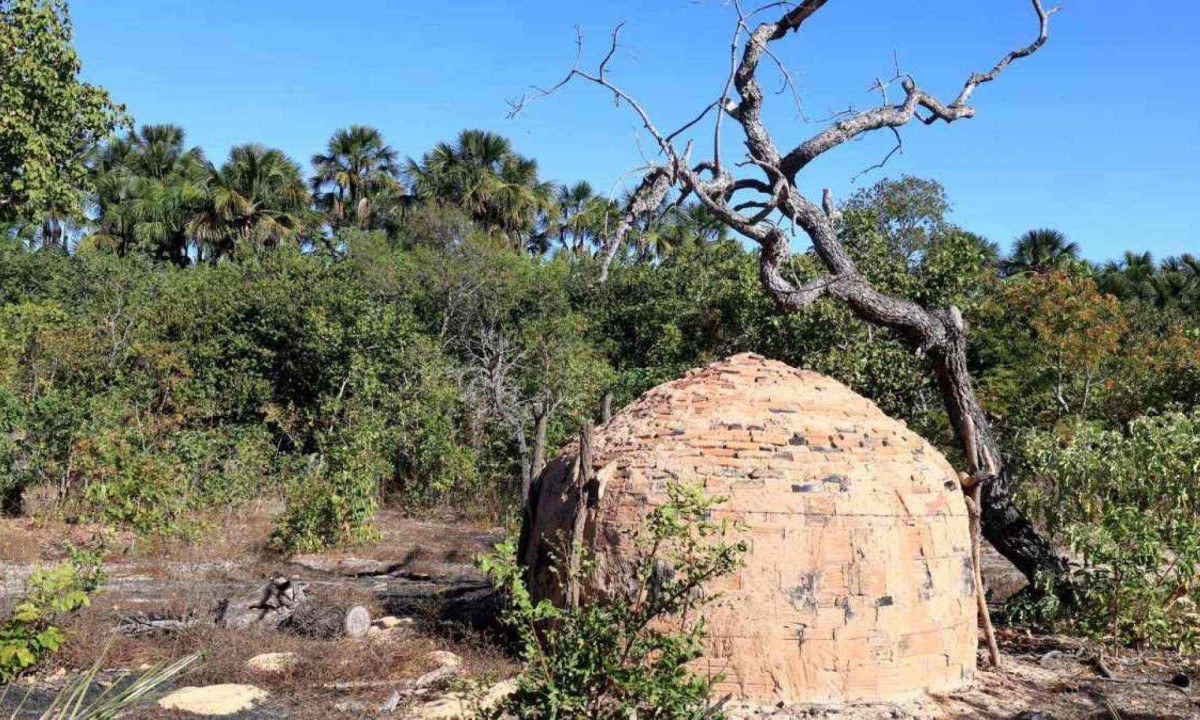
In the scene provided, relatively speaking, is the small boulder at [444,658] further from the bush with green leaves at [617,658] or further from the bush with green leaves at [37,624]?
the bush with green leaves at [37,624]

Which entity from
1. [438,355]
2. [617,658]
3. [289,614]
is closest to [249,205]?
[438,355]

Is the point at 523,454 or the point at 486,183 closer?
the point at 523,454

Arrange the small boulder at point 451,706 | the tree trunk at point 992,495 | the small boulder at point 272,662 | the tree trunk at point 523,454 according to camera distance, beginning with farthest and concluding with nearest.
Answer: the tree trunk at point 523,454 < the tree trunk at point 992,495 < the small boulder at point 272,662 < the small boulder at point 451,706

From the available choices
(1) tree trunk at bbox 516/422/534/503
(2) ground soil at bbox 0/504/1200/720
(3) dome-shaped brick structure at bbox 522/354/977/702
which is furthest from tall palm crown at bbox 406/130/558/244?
(3) dome-shaped brick structure at bbox 522/354/977/702

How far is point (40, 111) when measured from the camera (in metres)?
17.1

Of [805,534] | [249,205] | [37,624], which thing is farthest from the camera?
[249,205]

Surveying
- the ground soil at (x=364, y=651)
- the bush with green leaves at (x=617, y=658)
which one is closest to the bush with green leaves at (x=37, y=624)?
the ground soil at (x=364, y=651)

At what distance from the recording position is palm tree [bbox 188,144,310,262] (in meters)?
28.5

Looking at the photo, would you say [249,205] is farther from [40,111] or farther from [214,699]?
[214,699]

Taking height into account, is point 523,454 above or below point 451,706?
above

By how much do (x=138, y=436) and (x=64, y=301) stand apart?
32.2 feet

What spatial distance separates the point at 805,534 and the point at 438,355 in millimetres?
14195

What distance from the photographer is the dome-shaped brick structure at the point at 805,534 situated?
7.55 meters

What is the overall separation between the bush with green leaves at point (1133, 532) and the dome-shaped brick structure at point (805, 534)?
2336mm
